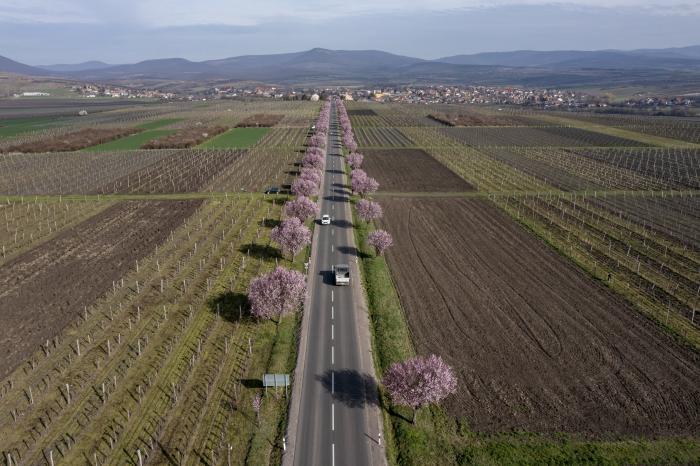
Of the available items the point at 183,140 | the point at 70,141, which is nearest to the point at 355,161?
the point at 183,140

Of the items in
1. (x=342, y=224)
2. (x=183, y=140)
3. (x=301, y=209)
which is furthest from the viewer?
(x=183, y=140)

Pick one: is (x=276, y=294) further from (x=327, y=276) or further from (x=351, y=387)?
(x=327, y=276)

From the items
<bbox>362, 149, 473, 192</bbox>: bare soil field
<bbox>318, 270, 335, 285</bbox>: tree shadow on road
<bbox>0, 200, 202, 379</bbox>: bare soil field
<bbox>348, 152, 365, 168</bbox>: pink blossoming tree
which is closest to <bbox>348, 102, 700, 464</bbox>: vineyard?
<bbox>362, 149, 473, 192</bbox>: bare soil field

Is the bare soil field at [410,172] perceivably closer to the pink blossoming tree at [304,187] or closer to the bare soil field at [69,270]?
the pink blossoming tree at [304,187]

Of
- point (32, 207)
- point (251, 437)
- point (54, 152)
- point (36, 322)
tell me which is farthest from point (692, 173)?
point (54, 152)

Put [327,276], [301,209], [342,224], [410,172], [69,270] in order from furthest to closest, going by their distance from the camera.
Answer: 1. [410,172]
2. [342,224]
3. [301,209]
4. [69,270]
5. [327,276]

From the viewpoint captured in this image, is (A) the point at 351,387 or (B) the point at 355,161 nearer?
(A) the point at 351,387
